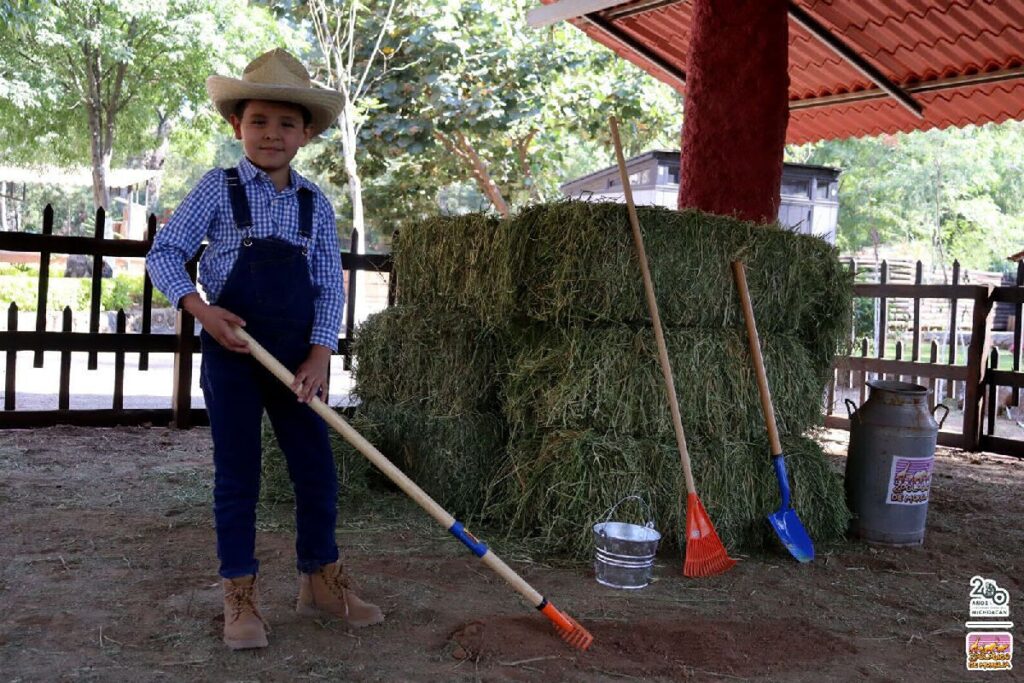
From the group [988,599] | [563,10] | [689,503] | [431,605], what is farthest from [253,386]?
[563,10]

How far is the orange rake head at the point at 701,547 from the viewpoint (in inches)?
156

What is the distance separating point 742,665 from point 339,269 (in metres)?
1.87

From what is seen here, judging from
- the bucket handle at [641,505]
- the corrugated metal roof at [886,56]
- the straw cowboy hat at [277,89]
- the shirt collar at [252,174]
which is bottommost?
the bucket handle at [641,505]

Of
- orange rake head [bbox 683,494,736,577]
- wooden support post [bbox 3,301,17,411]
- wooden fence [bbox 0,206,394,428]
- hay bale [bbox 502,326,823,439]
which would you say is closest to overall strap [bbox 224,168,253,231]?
hay bale [bbox 502,326,823,439]

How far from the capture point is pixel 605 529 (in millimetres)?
3848

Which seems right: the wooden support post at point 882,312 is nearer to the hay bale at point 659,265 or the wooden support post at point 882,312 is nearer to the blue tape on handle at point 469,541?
the hay bale at point 659,265

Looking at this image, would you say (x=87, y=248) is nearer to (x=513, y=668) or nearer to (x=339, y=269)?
(x=339, y=269)

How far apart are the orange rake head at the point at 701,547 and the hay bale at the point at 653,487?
148 millimetres

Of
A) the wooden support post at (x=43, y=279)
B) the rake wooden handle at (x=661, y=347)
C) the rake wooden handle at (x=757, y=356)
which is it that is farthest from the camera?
the wooden support post at (x=43, y=279)

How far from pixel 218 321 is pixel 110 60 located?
15473mm

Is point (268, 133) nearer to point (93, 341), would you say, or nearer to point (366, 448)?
point (366, 448)

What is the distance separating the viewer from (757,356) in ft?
14.6

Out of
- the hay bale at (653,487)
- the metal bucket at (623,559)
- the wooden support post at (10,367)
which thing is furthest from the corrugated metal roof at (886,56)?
the wooden support post at (10,367)

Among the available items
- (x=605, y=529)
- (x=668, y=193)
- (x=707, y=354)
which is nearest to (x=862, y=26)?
(x=707, y=354)
